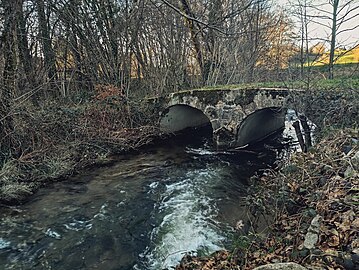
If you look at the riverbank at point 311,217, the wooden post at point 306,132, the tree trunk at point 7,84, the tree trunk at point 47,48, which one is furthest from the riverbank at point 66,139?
the wooden post at point 306,132

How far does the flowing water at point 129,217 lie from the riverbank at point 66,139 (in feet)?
1.42

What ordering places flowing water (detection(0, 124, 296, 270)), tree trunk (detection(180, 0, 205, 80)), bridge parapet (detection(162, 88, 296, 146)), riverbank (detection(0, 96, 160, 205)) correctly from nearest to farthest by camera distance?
1. flowing water (detection(0, 124, 296, 270))
2. riverbank (detection(0, 96, 160, 205))
3. bridge parapet (detection(162, 88, 296, 146))
4. tree trunk (detection(180, 0, 205, 80))

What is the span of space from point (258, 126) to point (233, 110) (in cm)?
228

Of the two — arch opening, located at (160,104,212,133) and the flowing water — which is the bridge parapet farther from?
the flowing water

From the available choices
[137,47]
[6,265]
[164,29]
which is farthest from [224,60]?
[6,265]

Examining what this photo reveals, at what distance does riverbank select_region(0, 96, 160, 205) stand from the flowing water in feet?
1.42

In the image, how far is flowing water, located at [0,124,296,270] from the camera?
4727 millimetres

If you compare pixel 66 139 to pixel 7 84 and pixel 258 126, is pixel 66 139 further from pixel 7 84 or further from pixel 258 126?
pixel 258 126

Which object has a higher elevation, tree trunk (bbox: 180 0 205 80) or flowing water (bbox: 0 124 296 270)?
tree trunk (bbox: 180 0 205 80)

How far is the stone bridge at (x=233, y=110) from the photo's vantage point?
30.3 ft

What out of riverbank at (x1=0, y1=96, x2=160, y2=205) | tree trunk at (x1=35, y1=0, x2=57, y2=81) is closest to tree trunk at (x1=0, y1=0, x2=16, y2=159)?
riverbank at (x1=0, y1=96, x2=160, y2=205)

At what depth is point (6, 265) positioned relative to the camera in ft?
14.9

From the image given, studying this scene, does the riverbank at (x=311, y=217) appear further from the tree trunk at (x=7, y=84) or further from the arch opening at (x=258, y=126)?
the tree trunk at (x=7, y=84)

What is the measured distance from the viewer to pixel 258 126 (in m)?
11.9
